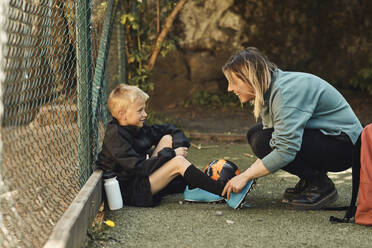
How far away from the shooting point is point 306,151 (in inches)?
142

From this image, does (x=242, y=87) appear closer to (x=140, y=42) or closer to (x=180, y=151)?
(x=180, y=151)

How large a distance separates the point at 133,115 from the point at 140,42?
136 inches

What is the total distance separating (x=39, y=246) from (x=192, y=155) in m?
3.17

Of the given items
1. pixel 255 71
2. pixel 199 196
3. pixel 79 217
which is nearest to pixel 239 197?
pixel 199 196

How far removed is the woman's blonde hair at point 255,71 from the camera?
3.48 metres

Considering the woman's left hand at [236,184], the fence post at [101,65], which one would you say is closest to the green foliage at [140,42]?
the fence post at [101,65]

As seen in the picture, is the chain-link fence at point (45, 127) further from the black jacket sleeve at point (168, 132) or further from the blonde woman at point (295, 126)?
the blonde woman at point (295, 126)

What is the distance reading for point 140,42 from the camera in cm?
725

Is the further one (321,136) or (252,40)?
(252,40)

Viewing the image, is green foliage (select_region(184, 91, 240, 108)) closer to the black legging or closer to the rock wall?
the rock wall

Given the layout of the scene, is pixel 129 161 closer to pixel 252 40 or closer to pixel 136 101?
pixel 136 101

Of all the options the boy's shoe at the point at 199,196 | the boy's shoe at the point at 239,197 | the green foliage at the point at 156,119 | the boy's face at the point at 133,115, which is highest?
the boy's face at the point at 133,115

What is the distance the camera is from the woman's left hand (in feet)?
11.6

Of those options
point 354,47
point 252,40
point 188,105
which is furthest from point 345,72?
point 188,105
